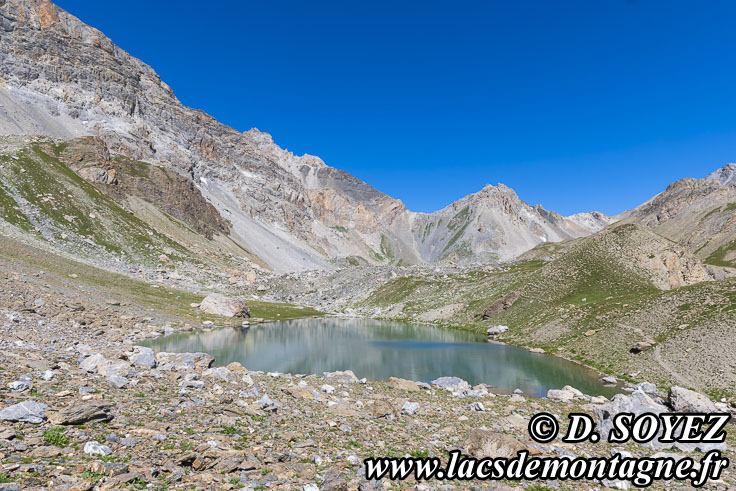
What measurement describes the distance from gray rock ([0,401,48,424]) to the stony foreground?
48 mm

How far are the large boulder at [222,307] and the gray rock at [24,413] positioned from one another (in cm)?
7920

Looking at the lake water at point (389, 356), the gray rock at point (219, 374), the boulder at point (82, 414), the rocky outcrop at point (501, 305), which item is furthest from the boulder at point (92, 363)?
the rocky outcrop at point (501, 305)

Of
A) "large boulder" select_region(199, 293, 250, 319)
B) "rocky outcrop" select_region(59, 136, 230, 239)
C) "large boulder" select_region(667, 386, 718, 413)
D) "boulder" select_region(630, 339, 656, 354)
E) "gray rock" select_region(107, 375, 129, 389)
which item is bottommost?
"large boulder" select_region(199, 293, 250, 319)

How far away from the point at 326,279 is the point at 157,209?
90.5m

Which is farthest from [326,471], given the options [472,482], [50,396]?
[50,396]

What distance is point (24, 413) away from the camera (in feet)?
44.7

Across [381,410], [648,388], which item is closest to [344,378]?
[381,410]

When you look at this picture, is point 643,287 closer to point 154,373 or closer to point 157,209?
point 154,373

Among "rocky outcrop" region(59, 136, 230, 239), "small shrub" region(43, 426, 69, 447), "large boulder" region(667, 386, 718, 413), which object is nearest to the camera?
"small shrub" region(43, 426, 69, 447)

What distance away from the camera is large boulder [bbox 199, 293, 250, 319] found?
9006 cm

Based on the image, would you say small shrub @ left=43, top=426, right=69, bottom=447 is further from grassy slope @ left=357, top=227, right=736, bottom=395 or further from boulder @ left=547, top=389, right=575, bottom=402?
grassy slope @ left=357, top=227, right=736, bottom=395

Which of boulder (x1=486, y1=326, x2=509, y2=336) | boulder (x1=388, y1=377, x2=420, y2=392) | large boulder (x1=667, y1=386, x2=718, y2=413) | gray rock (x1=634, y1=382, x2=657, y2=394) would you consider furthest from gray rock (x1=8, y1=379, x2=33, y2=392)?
boulder (x1=486, y1=326, x2=509, y2=336)

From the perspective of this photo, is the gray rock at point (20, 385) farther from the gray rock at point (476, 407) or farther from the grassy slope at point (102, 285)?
the grassy slope at point (102, 285)

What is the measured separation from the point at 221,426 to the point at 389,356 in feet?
152
